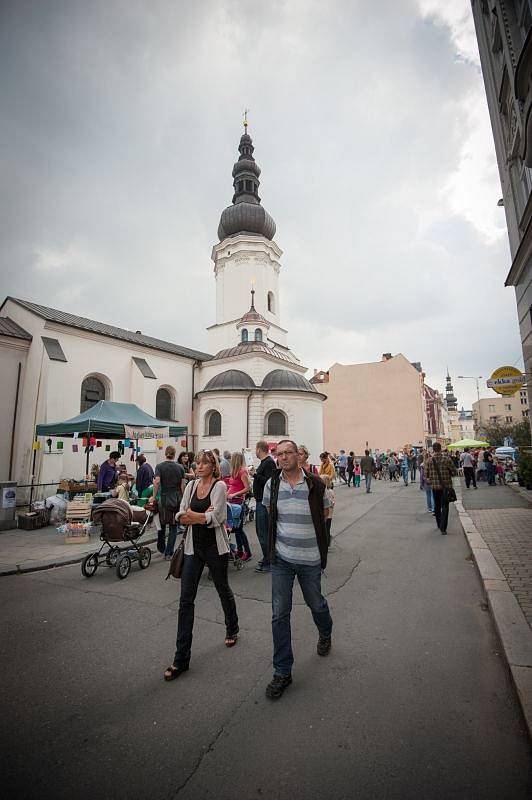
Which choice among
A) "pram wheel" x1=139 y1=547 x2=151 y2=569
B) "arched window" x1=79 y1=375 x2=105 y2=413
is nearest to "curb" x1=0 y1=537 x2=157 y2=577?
"pram wheel" x1=139 y1=547 x2=151 y2=569

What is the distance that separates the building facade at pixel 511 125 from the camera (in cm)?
832

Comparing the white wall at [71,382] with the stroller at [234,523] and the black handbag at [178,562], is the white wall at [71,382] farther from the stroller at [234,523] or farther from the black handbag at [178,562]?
the black handbag at [178,562]

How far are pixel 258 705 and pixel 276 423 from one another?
69.1 ft

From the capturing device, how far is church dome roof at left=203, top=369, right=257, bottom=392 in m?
23.7

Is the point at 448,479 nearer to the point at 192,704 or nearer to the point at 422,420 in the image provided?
the point at 192,704

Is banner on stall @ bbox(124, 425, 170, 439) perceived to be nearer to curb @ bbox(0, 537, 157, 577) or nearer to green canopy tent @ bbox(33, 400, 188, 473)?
green canopy tent @ bbox(33, 400, 188, 473)

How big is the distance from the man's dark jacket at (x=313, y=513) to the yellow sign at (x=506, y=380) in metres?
8.43

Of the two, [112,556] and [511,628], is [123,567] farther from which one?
[511,628]

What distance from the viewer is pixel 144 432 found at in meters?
13.6

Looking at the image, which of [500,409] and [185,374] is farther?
[500,409]

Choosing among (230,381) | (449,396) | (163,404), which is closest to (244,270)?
(230,381)

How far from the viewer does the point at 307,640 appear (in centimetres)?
361

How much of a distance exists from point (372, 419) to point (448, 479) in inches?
1223

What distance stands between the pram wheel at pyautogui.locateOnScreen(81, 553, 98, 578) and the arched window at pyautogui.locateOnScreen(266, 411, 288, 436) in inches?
695
